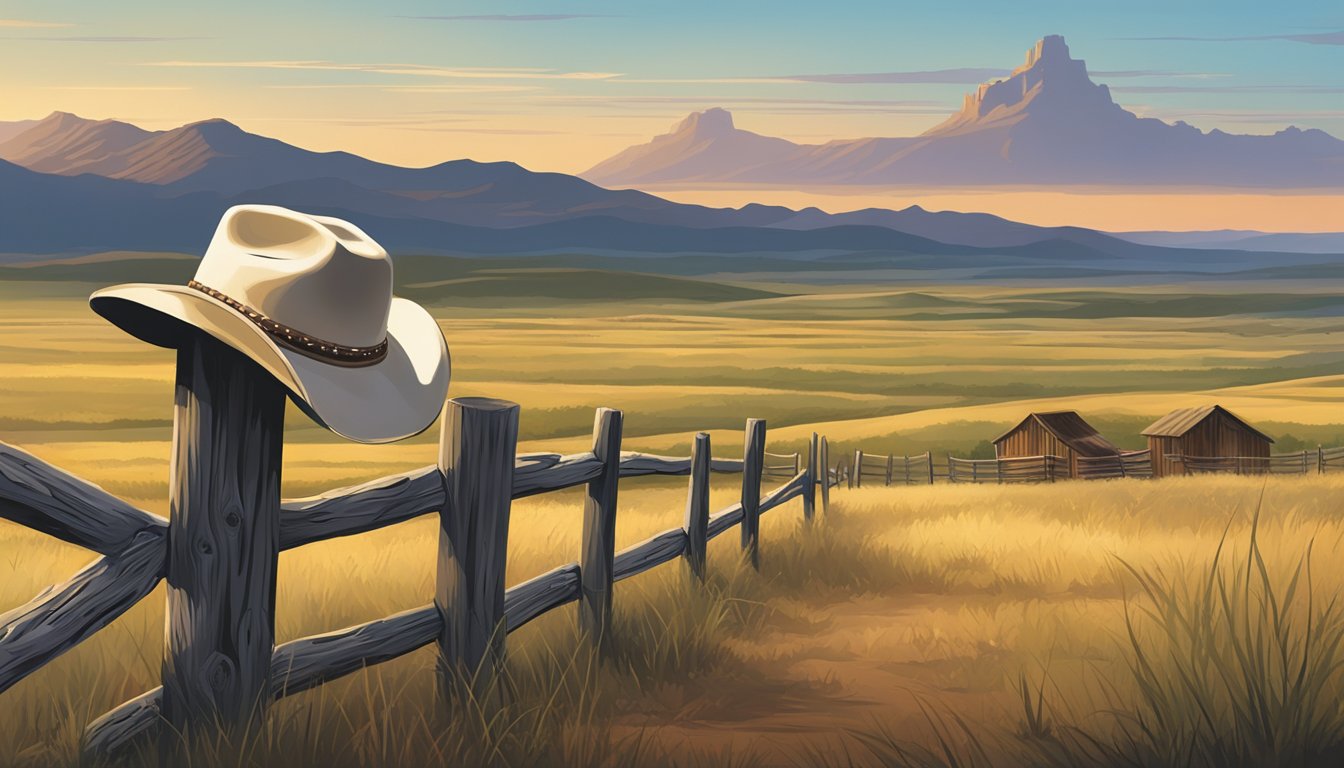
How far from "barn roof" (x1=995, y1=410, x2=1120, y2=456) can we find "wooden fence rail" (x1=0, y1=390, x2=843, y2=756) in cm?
3484

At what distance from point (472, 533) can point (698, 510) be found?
3960mm

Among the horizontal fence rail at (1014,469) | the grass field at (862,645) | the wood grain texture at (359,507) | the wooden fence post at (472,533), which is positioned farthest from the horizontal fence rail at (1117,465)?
the wood grain texture at (359,507)

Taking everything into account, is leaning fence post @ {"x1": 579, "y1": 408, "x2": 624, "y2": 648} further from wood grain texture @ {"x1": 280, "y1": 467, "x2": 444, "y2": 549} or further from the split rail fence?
wood grain texture @ {"x1": 280, "y1": 467, "x2": 444, "y2": 549}

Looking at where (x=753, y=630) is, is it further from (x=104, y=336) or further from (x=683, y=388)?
(x=104, y=336)

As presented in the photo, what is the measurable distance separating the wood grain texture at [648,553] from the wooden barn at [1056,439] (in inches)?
1289

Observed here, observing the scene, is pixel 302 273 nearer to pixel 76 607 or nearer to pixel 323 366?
pixel 323 366

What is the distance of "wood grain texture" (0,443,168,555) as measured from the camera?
150 inches

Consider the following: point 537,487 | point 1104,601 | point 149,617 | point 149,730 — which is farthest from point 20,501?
point 1104,601

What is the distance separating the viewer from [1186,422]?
39.2 metres

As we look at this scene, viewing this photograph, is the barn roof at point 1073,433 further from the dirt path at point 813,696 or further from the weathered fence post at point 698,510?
the dirt path at point 813,696

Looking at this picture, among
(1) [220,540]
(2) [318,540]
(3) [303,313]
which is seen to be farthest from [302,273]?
(2) [318,540]

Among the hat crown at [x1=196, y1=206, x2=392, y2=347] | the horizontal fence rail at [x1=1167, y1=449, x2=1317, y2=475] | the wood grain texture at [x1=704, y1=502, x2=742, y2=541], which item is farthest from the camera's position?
the horizontal fence rail at [x1=1167, y1=449, x2=1317, y2=475]

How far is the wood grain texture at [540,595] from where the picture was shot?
614 centimetres

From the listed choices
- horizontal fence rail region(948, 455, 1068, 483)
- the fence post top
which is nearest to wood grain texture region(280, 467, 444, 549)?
the fence post top
